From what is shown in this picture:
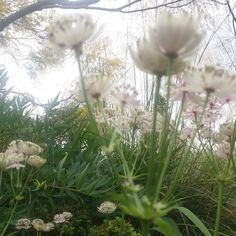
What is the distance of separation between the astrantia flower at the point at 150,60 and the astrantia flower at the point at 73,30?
6 centimetres

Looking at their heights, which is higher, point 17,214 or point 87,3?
point 87,3

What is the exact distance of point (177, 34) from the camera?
42 cm

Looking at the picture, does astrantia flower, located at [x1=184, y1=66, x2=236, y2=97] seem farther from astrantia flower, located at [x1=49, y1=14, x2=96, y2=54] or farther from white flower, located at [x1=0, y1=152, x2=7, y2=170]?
white flower, located at [x1=0, y1=152, x2=7, y2=170]

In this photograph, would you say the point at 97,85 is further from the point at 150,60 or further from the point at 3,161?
the point at 3,161

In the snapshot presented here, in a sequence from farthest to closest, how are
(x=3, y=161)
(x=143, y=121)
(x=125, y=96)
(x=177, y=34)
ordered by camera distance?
(x=143, y=121), (x=3, y=161), (x=125, y=96), (x=177, y=34)

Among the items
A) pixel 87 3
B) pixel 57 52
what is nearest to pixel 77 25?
pixel 57 52

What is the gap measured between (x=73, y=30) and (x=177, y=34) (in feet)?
0.45

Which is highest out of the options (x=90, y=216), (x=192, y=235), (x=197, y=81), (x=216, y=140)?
(x=197, y=81)

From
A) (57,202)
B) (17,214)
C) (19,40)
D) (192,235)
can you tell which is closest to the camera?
(17,214)

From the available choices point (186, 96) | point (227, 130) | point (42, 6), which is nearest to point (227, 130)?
point (227, 130)

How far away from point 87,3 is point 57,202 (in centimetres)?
262

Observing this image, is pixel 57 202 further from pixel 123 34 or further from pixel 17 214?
pixel 123 34

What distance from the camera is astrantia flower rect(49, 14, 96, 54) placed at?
501 millimetres

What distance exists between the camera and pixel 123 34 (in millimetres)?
3227
